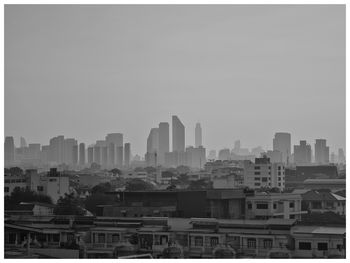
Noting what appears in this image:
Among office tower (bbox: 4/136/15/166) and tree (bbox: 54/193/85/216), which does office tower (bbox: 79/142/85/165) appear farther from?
tree (bbox: 54/193/85/216)

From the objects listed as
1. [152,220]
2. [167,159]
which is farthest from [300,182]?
[152,220]

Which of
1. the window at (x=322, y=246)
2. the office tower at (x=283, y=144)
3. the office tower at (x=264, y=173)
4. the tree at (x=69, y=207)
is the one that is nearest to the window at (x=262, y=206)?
the tree at (x=69, y=207)

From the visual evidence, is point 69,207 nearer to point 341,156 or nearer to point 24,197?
point 24,197

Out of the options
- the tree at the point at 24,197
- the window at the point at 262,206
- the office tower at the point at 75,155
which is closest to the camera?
the window at the point at 262,206

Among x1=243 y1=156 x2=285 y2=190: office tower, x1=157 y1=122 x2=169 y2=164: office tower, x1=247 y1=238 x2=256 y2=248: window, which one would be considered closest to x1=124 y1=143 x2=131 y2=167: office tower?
x1=157 y1=122 x2=169 y2=164: office tower

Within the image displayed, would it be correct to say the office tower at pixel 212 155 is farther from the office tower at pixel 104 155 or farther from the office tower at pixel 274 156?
the office tower at pixel 104 155

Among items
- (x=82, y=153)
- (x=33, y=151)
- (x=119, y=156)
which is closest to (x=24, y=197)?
(x=33, y=151)
